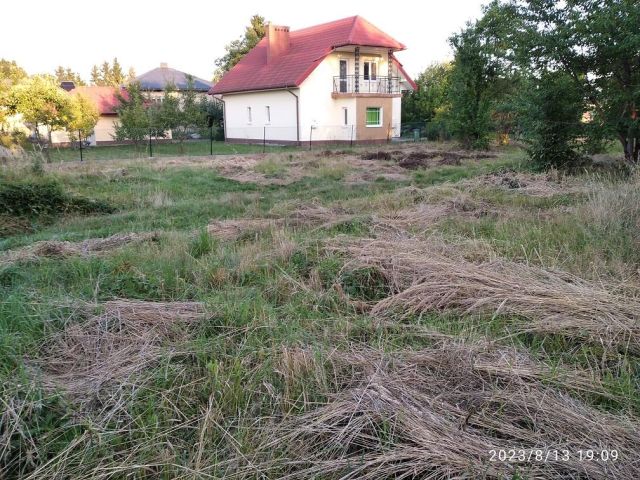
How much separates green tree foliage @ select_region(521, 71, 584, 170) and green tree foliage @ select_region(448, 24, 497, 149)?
1133cm

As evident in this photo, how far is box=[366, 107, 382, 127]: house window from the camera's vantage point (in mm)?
31844

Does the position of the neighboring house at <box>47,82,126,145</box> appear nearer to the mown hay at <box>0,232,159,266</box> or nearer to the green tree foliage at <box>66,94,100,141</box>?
the green tree foliage at <box>66,94,100,141</box>

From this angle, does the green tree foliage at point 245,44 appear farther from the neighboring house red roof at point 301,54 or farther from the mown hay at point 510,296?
the mown hay at point 510,296

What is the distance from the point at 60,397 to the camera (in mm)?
2596

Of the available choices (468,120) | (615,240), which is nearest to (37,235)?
(615,240)

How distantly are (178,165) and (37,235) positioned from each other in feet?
33.5

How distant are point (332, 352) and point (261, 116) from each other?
31.3 m

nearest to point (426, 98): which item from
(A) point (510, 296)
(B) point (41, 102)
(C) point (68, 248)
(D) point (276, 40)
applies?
(D) point (276, 40)

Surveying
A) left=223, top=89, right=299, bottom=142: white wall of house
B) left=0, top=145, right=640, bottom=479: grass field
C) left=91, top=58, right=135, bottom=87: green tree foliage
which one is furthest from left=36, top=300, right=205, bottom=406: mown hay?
left=91, top=58, right=135, bottom=87: green tree foliage

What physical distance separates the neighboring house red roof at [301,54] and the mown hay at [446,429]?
89.1 feet

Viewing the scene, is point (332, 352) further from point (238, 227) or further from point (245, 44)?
point (245, 44)

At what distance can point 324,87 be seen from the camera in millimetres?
29938

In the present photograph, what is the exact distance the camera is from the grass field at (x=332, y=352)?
2.31m

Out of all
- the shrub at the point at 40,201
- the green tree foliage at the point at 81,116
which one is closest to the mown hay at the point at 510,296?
the shrub at the point at 40,201
